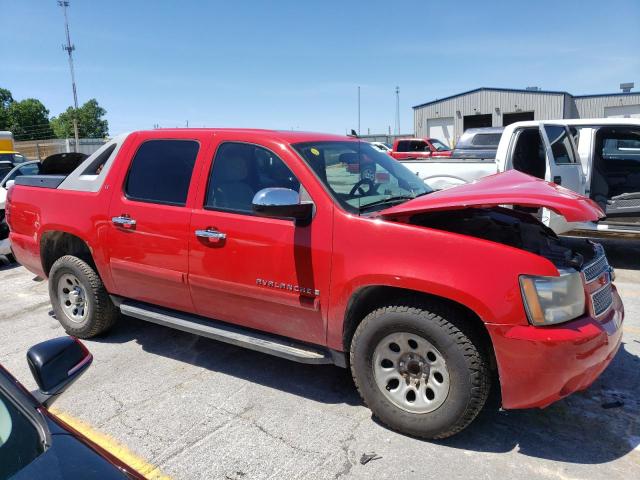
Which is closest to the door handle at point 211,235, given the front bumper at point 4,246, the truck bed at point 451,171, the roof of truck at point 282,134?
the roof of truck at point 282,134

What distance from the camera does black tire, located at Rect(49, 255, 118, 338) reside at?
4648 millimetres

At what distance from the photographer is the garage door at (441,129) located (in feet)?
141

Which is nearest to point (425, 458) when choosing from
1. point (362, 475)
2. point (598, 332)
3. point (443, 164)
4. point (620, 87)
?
point (362, 475)

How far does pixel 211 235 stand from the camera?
→ 371cm

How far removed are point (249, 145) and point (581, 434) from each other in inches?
115

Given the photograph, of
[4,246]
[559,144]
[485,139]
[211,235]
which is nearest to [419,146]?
[485,139]

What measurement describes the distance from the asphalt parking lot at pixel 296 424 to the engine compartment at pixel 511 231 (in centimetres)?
107

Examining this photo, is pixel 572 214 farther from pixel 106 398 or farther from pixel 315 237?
pixel 106 398

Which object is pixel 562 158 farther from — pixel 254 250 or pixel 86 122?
pixel 86 122

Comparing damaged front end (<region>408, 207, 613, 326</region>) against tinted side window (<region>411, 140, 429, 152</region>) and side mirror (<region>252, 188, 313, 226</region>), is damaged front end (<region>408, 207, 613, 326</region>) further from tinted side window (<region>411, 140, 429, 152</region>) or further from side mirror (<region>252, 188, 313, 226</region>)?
tinted side window (<region>411, 140, 429, 152</region>)

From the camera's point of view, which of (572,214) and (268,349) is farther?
(268,349)

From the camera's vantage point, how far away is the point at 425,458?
9.66 feet

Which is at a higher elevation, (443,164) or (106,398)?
(443,164)

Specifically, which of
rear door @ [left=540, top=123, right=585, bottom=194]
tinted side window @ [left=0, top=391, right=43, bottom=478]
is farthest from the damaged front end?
rear door @ [left=540, top=123, right=585, bottom=194]
